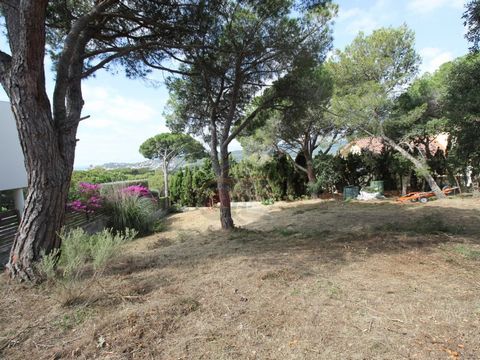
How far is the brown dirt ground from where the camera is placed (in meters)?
1.58

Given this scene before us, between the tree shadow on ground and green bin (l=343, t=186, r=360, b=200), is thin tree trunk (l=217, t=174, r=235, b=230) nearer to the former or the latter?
the tree shadow on ground

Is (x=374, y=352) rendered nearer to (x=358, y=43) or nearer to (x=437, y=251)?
(x=437, y=251)

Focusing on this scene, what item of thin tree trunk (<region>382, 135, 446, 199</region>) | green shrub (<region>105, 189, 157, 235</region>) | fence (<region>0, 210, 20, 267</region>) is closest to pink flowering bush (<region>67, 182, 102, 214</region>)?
green shrub (<region>105, 189, 157, 235</region>)

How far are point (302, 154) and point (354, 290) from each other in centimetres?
958

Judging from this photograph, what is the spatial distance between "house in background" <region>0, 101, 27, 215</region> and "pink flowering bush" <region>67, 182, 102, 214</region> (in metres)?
1.47

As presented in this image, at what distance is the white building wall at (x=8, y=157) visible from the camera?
7.09 m

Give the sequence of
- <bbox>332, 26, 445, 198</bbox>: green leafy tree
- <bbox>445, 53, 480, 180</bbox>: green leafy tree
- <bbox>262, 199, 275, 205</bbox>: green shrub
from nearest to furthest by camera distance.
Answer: <bbox>445, 53, 480, 180</bbox>: green leafy tree
<bbox>332, 26, 445, 198</bbox>: green leafy tree
<bbox>262, 199, 275, 205</bbox>: green shrub

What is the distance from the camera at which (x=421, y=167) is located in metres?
9.79

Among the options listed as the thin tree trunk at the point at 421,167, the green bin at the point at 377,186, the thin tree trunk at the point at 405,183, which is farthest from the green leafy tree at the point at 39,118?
the thin tree trunk at the point at 405,183

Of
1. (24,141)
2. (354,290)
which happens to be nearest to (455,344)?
(354,290)

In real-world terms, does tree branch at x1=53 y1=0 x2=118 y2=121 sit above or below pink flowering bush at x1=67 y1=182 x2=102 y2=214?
above

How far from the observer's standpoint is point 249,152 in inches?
454

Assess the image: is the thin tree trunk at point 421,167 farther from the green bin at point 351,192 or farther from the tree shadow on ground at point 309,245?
the tree shadow on ground at point 309,245

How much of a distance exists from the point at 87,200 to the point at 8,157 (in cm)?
Result: 235
